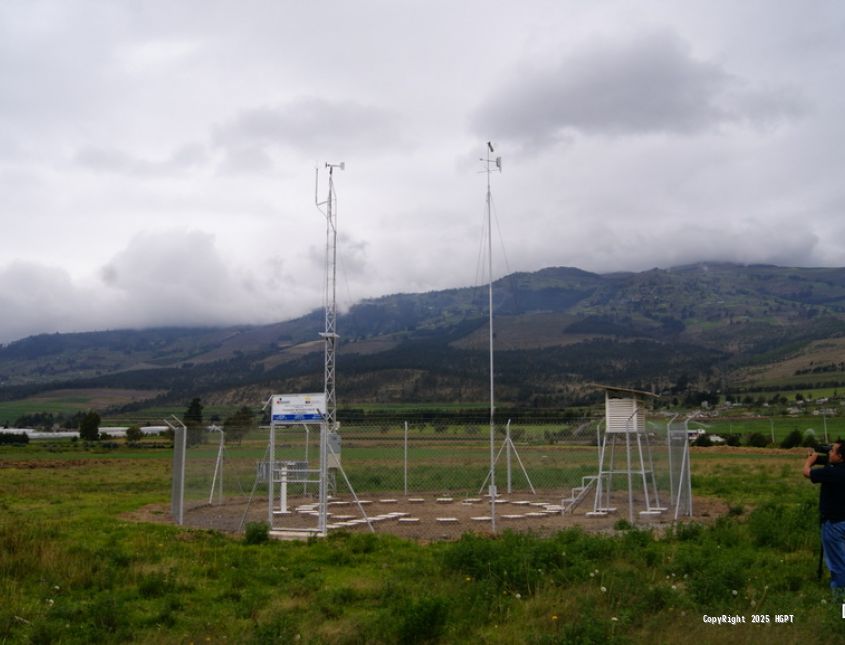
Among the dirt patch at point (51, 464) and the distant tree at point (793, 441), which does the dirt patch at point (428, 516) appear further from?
the distant tree at point (793, 441)

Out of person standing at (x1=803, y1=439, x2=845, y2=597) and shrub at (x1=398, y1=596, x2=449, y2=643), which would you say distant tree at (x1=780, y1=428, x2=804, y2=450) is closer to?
person standing at (x1=803, y1=439, x2=845, y2=597)

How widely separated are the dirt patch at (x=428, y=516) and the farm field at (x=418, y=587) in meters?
2.02

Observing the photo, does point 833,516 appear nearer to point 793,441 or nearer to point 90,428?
point 793,441

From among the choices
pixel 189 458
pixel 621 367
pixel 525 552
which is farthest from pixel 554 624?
pixel 621 367

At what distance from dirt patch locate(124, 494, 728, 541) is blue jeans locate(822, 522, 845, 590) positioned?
621cm

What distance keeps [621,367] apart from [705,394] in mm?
52391

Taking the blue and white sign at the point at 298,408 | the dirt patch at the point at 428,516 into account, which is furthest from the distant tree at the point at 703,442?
the blue and white sign at the point at 298,408

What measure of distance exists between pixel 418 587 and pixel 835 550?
16.8ft

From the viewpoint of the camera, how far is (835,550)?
31.0 ft

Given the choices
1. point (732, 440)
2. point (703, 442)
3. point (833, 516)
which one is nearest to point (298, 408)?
point (833, 516)

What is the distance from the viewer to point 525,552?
10227mm

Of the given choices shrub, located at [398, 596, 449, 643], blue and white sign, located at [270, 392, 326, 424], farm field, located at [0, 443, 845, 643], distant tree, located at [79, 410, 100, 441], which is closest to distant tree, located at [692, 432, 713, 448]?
farm field, located at [0, 443, 845, 643]

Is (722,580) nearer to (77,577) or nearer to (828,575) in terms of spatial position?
(828,575)

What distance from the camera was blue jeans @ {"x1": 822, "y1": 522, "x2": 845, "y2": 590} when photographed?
934 centimetres
